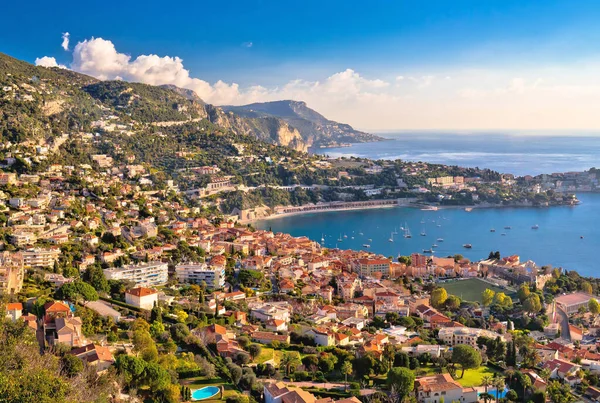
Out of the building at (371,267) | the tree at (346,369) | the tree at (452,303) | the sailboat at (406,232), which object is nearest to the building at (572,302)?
the tree at (452,303)

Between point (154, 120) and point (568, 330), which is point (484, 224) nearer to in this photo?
point (568, 330)

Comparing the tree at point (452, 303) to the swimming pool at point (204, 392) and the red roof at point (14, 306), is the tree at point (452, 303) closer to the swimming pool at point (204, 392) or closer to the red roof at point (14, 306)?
the swimming pool at point (204, 392)

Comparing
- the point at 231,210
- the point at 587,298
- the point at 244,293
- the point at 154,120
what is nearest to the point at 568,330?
the point at 587,298

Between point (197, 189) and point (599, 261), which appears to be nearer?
point (599, 261)

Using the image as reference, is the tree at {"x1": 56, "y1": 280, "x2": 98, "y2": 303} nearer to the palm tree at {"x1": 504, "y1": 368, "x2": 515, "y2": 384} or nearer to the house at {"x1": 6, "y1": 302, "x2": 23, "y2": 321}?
the house at {"x1": 6, "y1": 302, "x2": 23, "y2": 321}

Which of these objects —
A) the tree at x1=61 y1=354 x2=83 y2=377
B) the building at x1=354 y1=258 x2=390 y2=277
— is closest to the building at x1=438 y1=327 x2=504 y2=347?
the building at x1=354 y1=258 x2=390 y2=277

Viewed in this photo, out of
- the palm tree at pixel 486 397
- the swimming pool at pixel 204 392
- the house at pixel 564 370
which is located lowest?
the house at pixel 564 370
